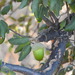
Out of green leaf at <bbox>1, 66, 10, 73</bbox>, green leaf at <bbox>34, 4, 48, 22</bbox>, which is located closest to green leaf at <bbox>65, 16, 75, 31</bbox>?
green leaf at <bbox>34, 4, 48, 22</bbox>

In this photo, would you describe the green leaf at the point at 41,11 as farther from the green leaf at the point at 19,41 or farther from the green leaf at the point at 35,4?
the green leaf at the point at 19,41

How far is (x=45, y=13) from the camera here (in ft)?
3.05

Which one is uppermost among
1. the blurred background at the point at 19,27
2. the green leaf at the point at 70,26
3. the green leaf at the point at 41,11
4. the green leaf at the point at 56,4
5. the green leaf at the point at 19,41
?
the green leaf at the point at 56,4

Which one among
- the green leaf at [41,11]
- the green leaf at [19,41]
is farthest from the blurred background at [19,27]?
the green leaf at [41,11]

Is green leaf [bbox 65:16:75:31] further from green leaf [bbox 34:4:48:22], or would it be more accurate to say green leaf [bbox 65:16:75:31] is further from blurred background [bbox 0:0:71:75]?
blurred background [bbox 0:0:71:75]

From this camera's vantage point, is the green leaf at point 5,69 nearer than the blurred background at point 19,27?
Yes

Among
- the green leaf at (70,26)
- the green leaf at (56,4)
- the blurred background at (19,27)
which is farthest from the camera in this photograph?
the blurred background at (19,27)

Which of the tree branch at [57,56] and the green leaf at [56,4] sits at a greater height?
the green leaf at [56,4]

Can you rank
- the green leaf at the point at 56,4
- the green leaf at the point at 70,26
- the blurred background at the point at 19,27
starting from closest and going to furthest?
1. the green leaf at the point at 56,4
2. the green leaf at the point at 70,26
3. the blurred background at the point at 19,27

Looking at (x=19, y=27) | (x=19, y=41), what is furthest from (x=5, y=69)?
(x=19, y=27)

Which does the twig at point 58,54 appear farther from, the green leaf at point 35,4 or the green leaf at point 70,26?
the green leaf at point 35,4

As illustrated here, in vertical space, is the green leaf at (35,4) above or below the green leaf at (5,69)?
above

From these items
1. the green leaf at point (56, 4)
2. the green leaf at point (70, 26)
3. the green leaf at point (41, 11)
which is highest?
the green leaf at point (56, 4)

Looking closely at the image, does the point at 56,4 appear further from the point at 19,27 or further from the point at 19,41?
the point at 19,27
